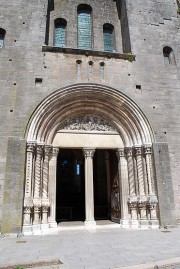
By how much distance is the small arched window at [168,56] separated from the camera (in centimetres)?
1024

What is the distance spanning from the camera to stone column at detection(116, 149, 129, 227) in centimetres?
827

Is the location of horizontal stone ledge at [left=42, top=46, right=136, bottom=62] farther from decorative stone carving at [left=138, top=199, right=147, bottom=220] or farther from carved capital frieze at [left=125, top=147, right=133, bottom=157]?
decorative stone carving at [left=138, top=199, right=147, bottom=220]

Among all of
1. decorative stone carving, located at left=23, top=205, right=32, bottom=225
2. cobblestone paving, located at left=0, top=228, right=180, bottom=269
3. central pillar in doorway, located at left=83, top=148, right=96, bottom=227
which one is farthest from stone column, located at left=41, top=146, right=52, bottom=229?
central pillar in doorway, located at left=83, top=148, right=96, bottom=227

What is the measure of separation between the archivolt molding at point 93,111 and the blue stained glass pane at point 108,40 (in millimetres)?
3083

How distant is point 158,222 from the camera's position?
7637mm

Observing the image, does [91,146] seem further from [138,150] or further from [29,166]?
[29,166]

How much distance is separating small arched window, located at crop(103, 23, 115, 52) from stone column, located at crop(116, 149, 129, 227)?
509 cm

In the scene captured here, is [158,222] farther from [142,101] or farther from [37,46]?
[37,46]

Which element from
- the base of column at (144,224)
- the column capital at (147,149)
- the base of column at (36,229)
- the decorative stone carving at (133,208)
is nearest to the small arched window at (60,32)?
the column capital at (147,149)

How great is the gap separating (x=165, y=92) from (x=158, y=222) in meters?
4.97

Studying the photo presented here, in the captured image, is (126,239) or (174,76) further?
(174,76)

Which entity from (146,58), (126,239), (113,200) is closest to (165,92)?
(146,58)

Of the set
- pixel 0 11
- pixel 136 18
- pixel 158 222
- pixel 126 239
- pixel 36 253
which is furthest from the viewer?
pixel 136 18

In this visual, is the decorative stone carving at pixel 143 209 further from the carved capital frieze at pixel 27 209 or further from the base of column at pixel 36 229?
the carved capital frieze at pixel 27 209
